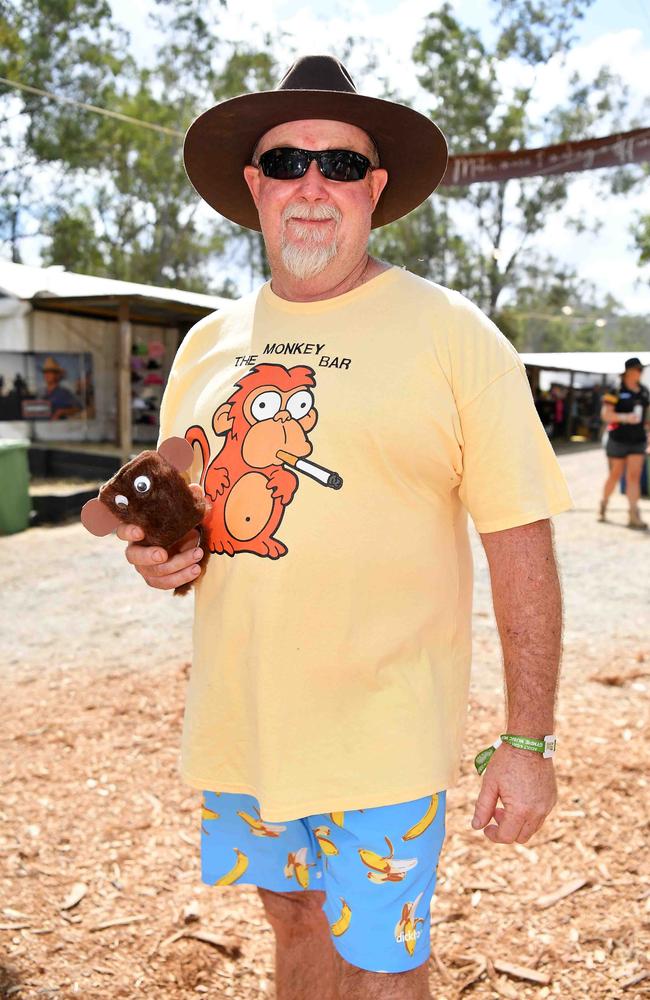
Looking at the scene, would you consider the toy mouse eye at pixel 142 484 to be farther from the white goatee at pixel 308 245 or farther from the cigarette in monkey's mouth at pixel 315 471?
the white goatee at pixel 308 245

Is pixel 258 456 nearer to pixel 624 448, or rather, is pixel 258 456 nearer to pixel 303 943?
pixel 303 943

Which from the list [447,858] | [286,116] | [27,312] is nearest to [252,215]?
[286,116]

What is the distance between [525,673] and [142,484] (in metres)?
0.92

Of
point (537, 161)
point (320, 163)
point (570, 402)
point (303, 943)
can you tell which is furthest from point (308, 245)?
point (570, 402)

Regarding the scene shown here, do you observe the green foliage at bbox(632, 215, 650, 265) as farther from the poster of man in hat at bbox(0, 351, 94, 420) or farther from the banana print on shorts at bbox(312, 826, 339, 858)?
the banana print on shorts at bbox(312, 826, 339, 858)

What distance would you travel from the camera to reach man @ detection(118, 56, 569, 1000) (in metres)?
1.71

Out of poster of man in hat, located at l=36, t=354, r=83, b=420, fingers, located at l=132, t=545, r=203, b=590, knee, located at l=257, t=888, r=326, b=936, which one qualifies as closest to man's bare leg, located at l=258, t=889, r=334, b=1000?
knee, located at l=257, t=888, r=326, b=936

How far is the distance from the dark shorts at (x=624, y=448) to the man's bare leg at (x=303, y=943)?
29.4 feet

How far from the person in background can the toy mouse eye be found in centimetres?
891

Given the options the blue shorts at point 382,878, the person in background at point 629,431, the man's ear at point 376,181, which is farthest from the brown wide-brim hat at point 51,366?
the blue shorts at point 382,878

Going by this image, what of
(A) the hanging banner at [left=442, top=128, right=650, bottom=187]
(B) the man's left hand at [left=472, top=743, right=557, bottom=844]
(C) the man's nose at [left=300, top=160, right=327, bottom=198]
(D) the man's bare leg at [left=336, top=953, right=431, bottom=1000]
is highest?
(A) the hanging banner at [left=442, top=128, right=650, bottom=187]

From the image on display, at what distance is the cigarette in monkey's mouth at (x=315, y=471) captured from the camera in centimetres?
176

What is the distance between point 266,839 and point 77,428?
16.4 meters

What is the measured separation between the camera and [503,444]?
1.70m
